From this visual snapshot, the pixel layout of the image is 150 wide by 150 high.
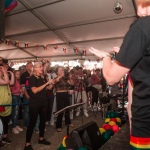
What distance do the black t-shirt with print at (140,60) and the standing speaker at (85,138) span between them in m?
1.59

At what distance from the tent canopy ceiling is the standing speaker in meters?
5.03

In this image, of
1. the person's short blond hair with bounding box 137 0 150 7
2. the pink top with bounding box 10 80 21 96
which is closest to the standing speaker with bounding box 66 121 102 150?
the person's short blond hair with bounding box 137 0 150 7

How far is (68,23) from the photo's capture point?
25.5 feet

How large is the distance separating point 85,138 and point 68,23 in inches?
249

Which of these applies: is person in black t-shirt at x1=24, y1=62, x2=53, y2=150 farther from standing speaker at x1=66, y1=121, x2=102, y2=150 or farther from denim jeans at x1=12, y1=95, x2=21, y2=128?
standing speaker at x1=66, y1=121, x2=102, y2=150

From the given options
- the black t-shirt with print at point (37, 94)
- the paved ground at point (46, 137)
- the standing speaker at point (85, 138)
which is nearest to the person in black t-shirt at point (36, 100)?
the black t-shirt with print at point (37, 94)

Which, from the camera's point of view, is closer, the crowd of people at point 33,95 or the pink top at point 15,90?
the crowd of people at point 33,95

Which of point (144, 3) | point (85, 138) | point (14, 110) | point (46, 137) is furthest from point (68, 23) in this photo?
point (144, 3)

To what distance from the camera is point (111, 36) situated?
8.83 m

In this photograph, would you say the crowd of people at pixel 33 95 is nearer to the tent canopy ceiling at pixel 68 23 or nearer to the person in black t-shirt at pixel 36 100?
the person in black t-shirt at pixel 36 100

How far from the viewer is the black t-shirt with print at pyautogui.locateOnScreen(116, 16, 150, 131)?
2.75 feet

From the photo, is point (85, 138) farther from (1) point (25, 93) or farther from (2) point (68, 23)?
(2) point (68, 23)

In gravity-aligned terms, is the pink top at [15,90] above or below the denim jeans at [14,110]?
above

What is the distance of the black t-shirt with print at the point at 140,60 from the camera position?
2.75 feet
